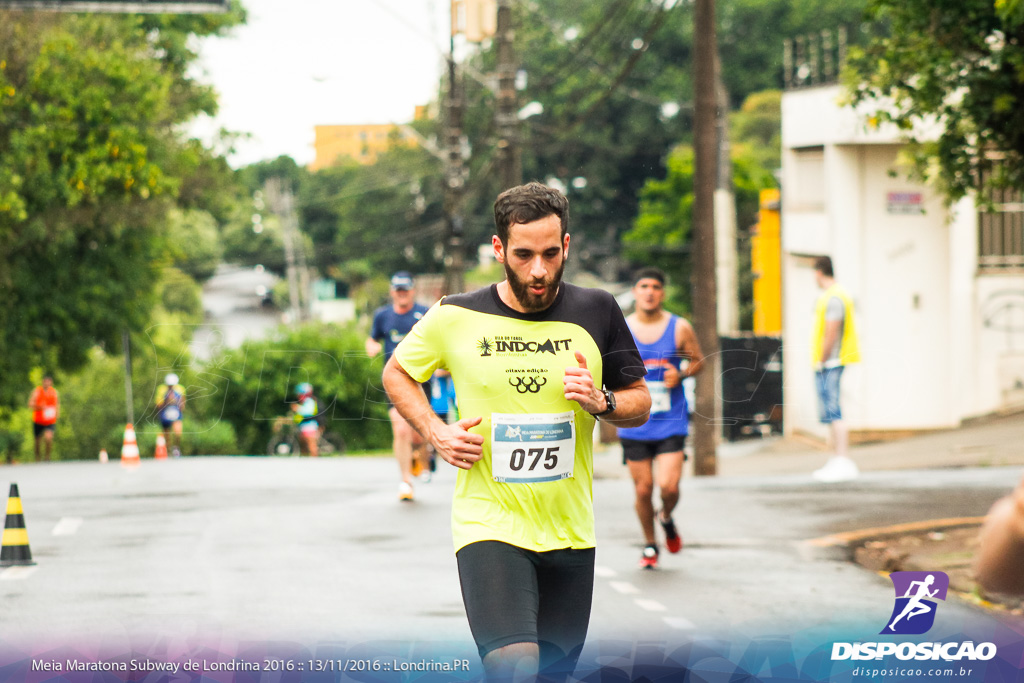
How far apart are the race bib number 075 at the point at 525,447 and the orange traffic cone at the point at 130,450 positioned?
1161 centimetres

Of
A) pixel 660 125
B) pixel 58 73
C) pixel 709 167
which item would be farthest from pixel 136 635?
pixel 660 125

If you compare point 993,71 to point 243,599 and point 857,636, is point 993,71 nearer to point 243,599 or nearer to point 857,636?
point 857,636

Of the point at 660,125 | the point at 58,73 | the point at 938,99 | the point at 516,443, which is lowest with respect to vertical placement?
the point at 516,443

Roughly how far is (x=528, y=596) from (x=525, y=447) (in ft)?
1.53

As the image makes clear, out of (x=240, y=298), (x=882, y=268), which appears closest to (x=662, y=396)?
(x=882, y=268)

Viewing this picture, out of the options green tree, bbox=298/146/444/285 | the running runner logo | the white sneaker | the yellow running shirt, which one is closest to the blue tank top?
the running runner logo

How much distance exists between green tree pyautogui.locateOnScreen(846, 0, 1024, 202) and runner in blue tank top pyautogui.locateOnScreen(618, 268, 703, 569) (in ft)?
7.17

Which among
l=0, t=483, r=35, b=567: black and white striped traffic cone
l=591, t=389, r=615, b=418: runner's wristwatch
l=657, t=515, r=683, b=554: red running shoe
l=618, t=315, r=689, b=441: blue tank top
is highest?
l=591, t=389, r=615, b=418: runner's wristwatch

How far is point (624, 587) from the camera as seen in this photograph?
863cm

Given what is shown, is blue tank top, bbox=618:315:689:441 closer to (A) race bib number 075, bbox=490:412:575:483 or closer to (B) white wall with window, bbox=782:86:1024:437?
(A) race bib number 075, bbox=490:412:575:483

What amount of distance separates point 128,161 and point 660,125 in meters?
39.0

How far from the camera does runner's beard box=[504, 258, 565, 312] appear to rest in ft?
14.0

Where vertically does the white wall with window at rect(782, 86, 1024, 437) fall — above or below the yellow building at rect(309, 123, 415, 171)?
below

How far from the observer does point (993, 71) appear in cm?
912
